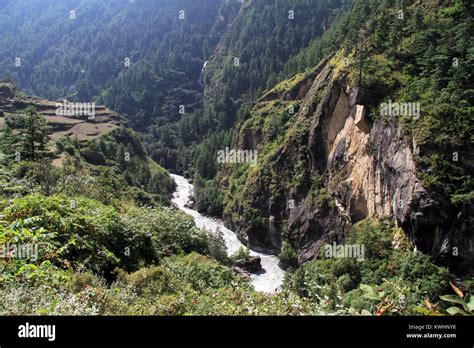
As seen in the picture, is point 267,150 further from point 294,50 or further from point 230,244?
point 294,50

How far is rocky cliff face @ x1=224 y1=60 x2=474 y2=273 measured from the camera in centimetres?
3888

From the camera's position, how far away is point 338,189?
2159 inches

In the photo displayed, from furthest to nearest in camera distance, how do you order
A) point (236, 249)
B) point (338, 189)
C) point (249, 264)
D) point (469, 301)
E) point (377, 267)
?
point (236, 249) → point (249, 264) → point (338, 189) → point (377, 267) → point (469, 301)

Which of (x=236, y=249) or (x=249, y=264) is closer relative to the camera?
(x=249, y=264)

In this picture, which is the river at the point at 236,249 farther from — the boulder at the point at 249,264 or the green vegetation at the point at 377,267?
the green vegetation at the point at 377,267

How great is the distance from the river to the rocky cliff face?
7.93ft

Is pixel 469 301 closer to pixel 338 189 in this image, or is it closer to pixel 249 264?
pixel 338 189

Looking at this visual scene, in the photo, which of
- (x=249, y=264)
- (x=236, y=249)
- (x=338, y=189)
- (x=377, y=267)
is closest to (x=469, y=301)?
(x=377, y=267)

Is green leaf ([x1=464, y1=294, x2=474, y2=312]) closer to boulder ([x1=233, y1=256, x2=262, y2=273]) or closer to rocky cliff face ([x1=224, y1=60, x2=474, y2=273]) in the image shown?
rocky cliff face ([x1=224, y1=60, x2=474, y2=273])

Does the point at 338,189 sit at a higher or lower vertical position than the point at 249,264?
higher

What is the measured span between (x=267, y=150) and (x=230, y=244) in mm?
22472

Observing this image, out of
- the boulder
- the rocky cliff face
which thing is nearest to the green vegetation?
the rocky cliff face

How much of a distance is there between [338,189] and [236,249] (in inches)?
944
